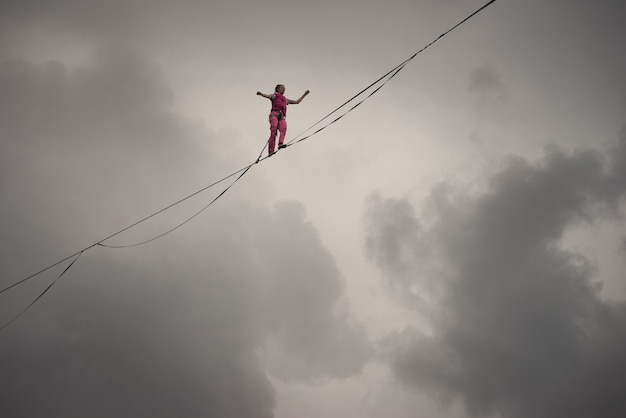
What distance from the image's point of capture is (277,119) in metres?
11.5

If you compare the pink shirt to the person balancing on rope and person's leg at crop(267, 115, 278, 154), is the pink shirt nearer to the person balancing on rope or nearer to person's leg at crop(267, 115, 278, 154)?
the person balancing on rope

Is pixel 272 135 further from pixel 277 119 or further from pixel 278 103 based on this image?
pixel 278 103

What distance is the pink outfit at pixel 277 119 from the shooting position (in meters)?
11.2

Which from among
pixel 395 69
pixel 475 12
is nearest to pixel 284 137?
pixel 395 69

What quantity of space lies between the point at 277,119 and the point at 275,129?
1.15 feet

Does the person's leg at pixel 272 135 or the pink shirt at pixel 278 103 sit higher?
the pink shirt at pixel 278 103

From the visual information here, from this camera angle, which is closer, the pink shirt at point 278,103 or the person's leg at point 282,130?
the person's leg at point 282,130

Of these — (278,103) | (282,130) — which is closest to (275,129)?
(282,130)

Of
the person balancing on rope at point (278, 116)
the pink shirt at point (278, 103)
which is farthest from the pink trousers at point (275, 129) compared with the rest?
the pink shirt at point (278, 103)

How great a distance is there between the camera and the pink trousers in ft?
36.6

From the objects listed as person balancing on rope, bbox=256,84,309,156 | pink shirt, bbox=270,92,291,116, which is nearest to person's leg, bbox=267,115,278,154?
person balancing on rope, bbox=256,84,309,156

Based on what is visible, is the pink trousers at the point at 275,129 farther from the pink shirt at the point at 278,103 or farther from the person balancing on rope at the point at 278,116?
the pink shirt at the point at 278,103

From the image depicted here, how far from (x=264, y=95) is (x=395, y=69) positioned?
16.9 feet

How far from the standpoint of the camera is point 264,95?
11.6 meters
